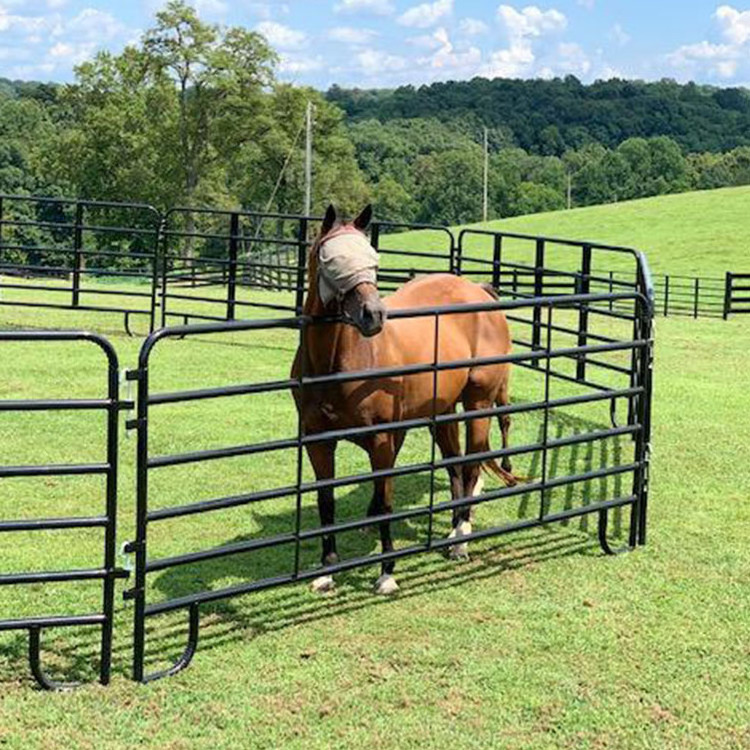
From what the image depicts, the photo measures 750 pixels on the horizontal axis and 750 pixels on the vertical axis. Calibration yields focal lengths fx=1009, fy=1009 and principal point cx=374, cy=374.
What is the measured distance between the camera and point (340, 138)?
49281 mm

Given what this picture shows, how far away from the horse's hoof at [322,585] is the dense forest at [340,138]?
Answer: 41.4 m

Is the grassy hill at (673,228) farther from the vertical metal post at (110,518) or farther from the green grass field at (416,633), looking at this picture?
the vertical metal post at (110,518)

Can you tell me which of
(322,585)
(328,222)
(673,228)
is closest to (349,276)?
(328,222)

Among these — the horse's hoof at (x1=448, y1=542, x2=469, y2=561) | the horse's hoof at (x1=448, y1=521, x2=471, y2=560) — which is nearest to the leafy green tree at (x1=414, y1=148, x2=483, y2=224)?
the horse's hoof at (x1=448, y1=521, x2=471, y2=560)

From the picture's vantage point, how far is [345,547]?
5.29 metres

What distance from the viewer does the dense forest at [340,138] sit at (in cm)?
4472

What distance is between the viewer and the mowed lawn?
11.1 feet

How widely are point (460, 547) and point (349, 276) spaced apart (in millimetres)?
1743

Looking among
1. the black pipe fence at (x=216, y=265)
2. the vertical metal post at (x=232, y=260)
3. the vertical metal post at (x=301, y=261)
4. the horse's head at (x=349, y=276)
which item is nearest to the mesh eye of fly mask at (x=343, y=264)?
the horse's head at (x=349, y=276)

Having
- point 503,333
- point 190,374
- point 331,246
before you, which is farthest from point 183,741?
point 190,374

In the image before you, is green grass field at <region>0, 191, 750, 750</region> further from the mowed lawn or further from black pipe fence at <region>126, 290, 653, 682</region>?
black pipe fence at <region>126, 290, 653, 682</region>

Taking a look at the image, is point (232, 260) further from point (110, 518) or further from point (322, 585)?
point (110, 518)

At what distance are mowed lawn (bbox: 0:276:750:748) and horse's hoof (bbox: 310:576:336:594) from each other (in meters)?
0.04

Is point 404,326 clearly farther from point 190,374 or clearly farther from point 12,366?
point 12,366
